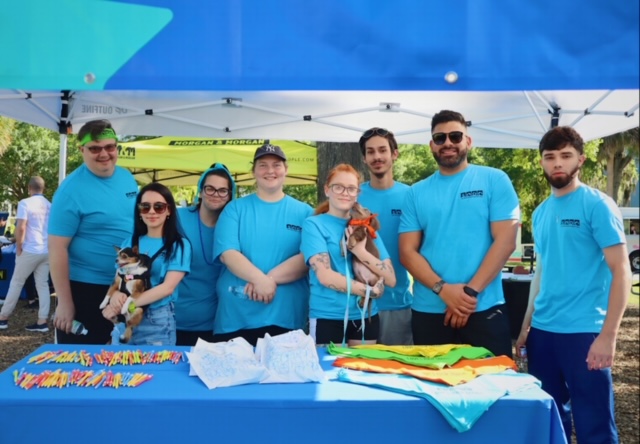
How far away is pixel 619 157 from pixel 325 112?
837 inches

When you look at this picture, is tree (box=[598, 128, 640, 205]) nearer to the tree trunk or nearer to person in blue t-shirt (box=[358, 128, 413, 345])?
the tree trunk

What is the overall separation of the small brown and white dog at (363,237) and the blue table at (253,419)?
0.83 m

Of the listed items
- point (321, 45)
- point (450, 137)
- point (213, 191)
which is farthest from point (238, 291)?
point (321, 45)

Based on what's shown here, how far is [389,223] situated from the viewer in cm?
314

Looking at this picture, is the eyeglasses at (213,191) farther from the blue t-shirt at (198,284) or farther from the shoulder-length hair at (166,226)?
the shoulder-length hair at (166,226)

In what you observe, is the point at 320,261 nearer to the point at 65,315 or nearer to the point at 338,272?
the point at 338,272

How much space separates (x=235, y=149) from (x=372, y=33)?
24.9 feet

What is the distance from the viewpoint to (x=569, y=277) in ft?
8.39

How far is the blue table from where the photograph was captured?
5.65 feet

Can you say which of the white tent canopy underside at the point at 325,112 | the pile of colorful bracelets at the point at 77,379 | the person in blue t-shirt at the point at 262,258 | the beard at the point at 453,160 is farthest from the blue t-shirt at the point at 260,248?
the white tent canopy underside at the point at 325,112

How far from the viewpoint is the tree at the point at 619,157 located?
61.3 ft

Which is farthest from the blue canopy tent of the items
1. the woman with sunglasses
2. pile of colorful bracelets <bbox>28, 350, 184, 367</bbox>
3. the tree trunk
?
the tree trunk

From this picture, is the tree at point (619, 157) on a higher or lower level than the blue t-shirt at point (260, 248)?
higher

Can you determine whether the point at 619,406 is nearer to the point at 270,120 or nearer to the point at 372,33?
the point at 270,120
